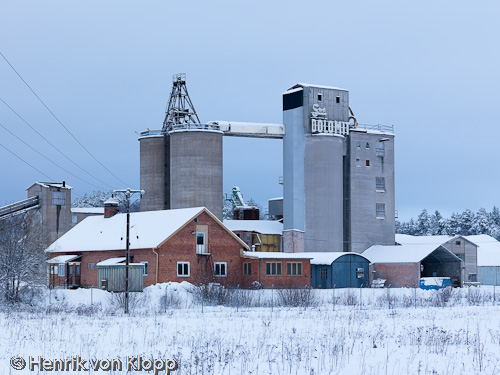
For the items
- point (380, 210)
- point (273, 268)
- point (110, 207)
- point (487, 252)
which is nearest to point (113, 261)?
point (110, 207)

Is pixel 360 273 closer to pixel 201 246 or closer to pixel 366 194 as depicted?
pixel 366 194

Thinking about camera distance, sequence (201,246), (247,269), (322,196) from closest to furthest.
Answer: (201,246) → (247,269) → (322,196)

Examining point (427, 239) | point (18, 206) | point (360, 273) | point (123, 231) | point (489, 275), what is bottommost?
point (489, 275)

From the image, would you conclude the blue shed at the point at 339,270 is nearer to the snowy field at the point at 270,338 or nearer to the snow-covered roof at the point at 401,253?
the snow-covered roof at the point at 401,253

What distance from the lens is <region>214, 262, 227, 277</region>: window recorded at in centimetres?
6466

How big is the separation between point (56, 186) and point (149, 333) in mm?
67413

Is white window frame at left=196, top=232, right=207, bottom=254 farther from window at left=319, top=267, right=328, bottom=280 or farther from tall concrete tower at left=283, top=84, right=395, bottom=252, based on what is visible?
tall concrete tower at left=283, top=84, right=395, bottom=252

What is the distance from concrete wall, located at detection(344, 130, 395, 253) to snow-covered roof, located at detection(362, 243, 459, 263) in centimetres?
316

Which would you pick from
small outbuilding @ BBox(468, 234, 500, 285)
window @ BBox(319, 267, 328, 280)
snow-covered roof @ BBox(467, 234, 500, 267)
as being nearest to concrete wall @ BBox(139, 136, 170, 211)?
window @ BBox(319, 267, 328, 280)

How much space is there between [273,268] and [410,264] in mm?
17738

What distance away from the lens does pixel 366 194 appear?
286ft

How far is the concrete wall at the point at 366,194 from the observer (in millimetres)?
86125

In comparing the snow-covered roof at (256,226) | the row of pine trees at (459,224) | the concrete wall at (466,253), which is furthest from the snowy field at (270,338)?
the row of pine trees at (459,224)

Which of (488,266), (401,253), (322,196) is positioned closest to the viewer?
(401,253)
